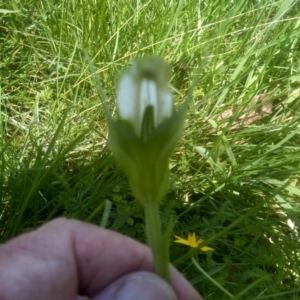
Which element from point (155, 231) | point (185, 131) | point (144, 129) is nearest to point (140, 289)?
point (155, 231)

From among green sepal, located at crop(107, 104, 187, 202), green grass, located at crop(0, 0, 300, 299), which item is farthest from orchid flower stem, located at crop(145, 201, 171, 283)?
green grass, located at crop(0, 0, 300, 299)

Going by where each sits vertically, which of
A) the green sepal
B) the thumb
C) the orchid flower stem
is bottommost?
the thumb

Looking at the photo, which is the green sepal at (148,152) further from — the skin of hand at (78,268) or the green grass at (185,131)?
the green grass at (185,131)

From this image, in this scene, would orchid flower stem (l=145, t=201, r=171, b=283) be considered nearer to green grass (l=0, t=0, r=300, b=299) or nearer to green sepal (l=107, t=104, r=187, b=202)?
green sepal (l=107, t=104, r=187, b=202)

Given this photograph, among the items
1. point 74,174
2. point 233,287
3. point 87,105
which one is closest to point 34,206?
point 74,174

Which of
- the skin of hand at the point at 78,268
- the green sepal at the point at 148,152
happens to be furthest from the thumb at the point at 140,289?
the green sepal at the point at 148,152

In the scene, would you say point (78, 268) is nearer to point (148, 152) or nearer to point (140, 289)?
point (140, 289)
